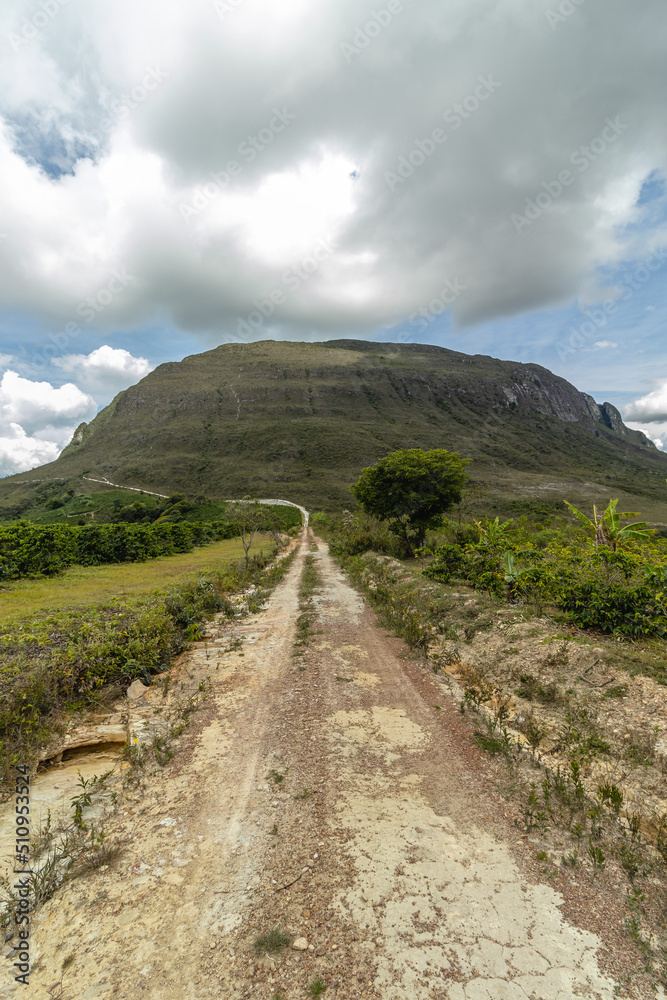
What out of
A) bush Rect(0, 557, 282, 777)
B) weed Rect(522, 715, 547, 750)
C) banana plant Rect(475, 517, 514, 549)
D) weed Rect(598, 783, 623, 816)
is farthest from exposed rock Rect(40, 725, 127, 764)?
banana plant Rect(475, 517, 514, 549)

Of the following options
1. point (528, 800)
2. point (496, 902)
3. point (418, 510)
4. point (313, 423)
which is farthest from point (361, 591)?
point (313, 423)

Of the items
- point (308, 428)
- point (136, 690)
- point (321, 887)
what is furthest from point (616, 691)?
point (308, 428)

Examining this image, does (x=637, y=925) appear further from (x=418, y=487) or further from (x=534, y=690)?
(x=418, y=487)

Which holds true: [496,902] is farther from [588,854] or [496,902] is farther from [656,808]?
[656,808]

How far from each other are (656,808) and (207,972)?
4497 millimetres

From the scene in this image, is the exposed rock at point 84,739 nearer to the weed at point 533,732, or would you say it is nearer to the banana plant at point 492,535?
the weed at point 533,732

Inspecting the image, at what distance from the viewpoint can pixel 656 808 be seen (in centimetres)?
425

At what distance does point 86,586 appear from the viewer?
54.6 ft

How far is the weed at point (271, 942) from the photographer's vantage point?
3.08 meters

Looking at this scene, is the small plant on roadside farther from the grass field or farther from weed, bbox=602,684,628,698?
the grass field

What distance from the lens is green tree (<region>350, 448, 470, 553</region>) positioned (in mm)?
24797

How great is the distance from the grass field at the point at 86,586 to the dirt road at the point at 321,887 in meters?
8.43

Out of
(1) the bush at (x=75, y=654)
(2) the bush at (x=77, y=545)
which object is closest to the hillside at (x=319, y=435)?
(2) the bush at (x=77, y=545)

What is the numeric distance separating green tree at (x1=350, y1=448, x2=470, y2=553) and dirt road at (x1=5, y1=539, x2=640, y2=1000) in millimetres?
19407
